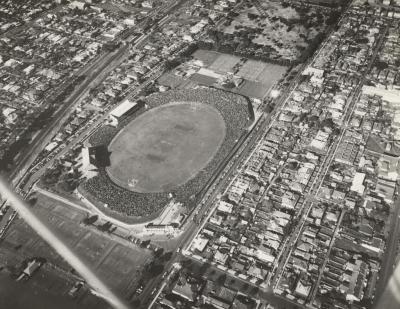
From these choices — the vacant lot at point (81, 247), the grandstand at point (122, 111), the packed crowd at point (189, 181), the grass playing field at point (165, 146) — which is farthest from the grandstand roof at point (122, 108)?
the vacant lot at point (81, 247)

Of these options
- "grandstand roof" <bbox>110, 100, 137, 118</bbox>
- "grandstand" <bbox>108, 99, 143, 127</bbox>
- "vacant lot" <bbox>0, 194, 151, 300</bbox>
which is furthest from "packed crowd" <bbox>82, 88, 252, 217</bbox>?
"vacant lot" <bbox>0, 194, 151, 300</bbox>

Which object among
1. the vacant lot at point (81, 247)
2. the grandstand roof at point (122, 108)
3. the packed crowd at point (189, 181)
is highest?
the grandstand roof at point (122, 108)

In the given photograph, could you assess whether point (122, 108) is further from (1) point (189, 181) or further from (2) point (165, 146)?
(1) point (189, 181)

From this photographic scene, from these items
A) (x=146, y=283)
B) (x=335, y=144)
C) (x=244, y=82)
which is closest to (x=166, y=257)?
(x=146, y=283)

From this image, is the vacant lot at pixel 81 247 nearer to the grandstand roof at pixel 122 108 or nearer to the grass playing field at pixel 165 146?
the grass playing field at pixel 165 146

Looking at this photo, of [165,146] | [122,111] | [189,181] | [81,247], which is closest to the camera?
[81,247]

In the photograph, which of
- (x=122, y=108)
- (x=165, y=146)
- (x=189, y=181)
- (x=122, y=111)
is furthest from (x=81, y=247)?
(x=122, y=108)
